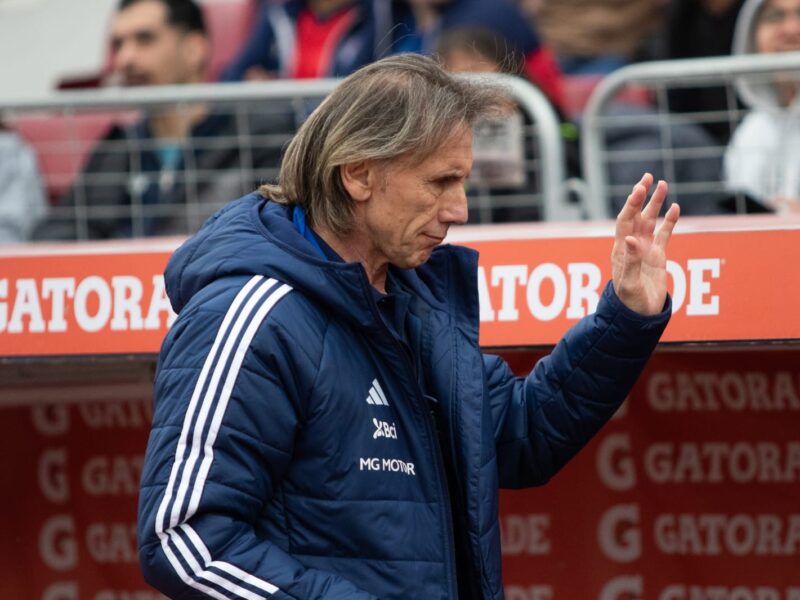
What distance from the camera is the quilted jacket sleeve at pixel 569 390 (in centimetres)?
244

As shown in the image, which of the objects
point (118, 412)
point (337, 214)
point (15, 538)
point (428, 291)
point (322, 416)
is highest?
point (337, 214)

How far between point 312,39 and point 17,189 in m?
1.45

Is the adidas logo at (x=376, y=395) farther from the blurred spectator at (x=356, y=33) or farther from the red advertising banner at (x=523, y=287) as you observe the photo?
the blurred spectator at (x=356, y=33)

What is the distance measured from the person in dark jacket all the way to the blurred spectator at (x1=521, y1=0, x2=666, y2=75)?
12.9 feet

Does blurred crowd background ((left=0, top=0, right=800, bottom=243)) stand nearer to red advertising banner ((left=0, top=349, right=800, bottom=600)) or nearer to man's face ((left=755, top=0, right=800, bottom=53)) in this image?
man's face ((left=755, top=0, right=800, bottom=53))

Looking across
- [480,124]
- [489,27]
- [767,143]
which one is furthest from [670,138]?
Result: [489,27]

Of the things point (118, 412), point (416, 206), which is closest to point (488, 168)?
point (118, 412)

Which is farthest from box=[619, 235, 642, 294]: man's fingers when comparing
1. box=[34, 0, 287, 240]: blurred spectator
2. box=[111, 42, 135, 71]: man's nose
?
box=[111, 42, 135, 71]: man's nose

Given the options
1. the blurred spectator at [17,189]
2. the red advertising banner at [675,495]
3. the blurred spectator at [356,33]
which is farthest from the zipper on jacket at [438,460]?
the blurred spectator at [17,189]

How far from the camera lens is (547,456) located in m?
2.54

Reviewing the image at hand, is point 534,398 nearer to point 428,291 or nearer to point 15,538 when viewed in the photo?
point 428,291

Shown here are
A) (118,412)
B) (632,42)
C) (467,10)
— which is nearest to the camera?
(118,412)

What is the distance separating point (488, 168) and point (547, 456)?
1.92 meters

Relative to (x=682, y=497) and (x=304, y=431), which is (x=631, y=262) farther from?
(x=682, y=497)
